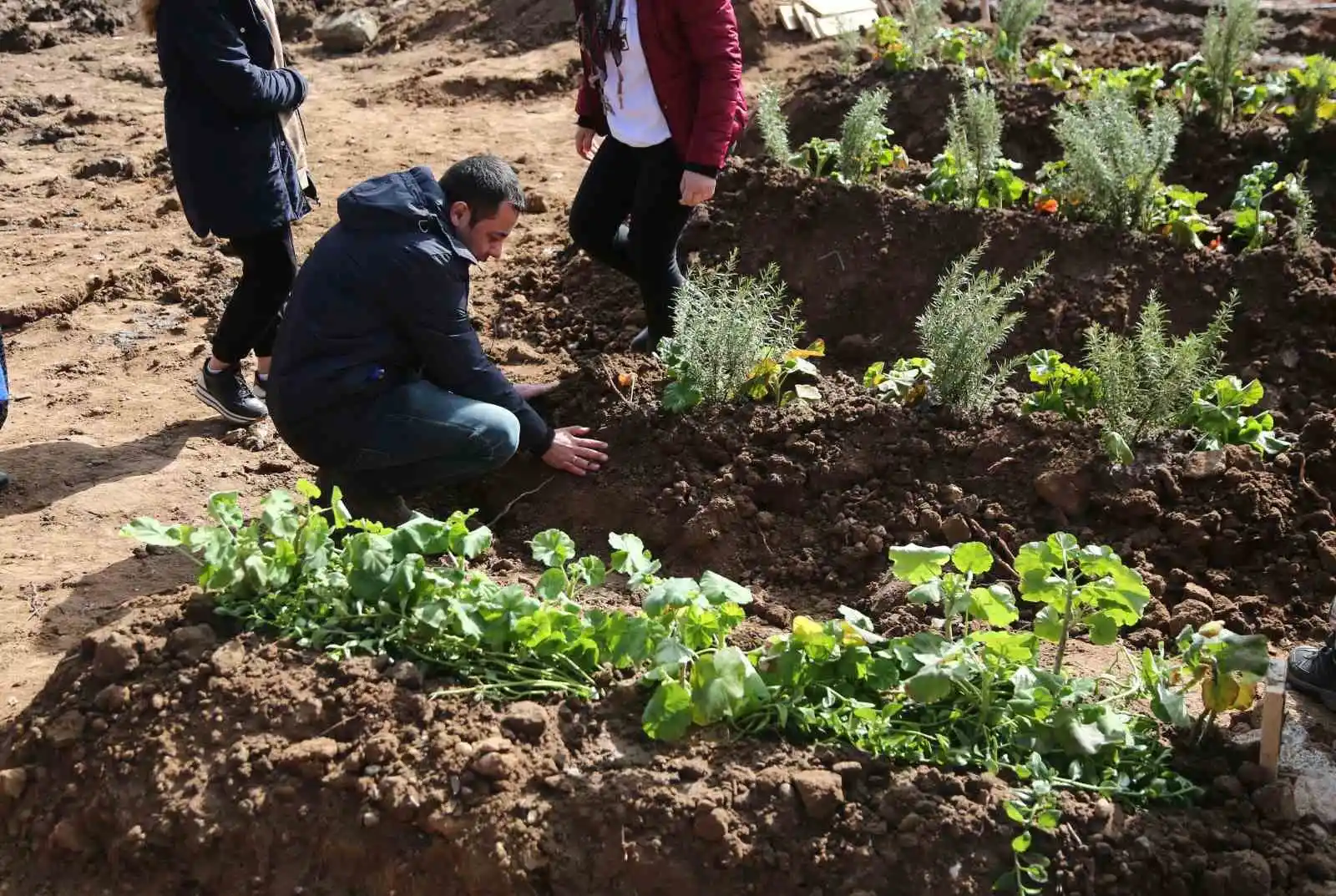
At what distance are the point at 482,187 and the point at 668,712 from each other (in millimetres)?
1736

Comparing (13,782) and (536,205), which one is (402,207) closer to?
(13,782)

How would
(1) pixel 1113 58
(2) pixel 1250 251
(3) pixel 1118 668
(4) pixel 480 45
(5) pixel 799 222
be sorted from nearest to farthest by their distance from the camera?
(3) pixel 1118 668, (2) pixel 1250 251, (5) pixel 799 222, (1) pixel 1113 58, (4) pixel 480 45

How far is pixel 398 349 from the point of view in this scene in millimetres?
4133

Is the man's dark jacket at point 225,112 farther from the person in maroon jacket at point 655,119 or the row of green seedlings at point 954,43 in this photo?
the row of green seedlings at point 954,43

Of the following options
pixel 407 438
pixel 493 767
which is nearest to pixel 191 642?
pixel 493 767

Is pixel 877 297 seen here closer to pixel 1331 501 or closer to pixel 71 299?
pixel 1331 501

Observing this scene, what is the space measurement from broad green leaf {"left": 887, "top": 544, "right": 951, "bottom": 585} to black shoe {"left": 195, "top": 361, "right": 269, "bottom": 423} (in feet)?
9.08

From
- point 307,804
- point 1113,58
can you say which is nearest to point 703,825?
point 307,804

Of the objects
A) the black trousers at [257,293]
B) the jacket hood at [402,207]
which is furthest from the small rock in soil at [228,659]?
the black trousers at [257,293]

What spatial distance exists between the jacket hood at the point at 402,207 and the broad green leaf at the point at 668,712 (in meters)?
1.60

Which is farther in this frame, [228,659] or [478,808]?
[228,659]

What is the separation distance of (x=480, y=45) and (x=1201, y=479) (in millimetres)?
6939

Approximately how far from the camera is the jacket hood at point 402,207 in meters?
3.93

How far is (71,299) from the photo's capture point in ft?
20.4
